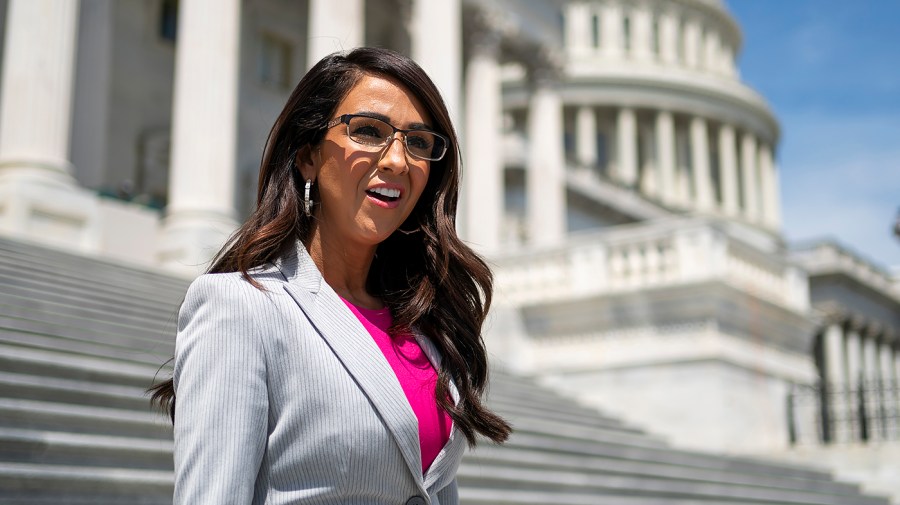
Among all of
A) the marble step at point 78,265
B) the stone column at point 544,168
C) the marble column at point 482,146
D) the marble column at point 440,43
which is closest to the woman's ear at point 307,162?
the marble step at point 78,265

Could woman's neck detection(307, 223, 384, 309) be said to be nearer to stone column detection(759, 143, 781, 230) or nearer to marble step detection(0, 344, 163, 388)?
marble step detection(0, 344, 163, 388)

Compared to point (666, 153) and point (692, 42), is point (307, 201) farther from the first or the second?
point (692, 42)

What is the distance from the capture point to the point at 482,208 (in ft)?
87.2

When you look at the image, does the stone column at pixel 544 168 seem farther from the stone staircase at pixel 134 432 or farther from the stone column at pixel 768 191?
the stone column at pixel 768 191

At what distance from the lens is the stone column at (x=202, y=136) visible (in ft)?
59.3

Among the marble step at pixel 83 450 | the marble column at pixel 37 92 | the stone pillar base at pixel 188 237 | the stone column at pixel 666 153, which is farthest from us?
the stone column at pixel 666 153

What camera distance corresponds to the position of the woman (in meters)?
1.94

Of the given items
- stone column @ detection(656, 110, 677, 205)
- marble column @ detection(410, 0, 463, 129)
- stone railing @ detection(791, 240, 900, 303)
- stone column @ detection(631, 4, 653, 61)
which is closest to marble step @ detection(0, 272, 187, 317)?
marble column @ detection(410, 0, 463, 129)

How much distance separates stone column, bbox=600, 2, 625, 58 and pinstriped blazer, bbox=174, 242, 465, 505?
2835 inches

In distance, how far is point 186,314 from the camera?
2.06m

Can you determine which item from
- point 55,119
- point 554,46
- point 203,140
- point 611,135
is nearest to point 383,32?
point 554,46

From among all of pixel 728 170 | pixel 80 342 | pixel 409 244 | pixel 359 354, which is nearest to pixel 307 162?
pixel 409 244

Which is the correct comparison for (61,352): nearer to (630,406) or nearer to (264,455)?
(264,455)

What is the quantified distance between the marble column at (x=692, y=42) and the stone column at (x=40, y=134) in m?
63.4
